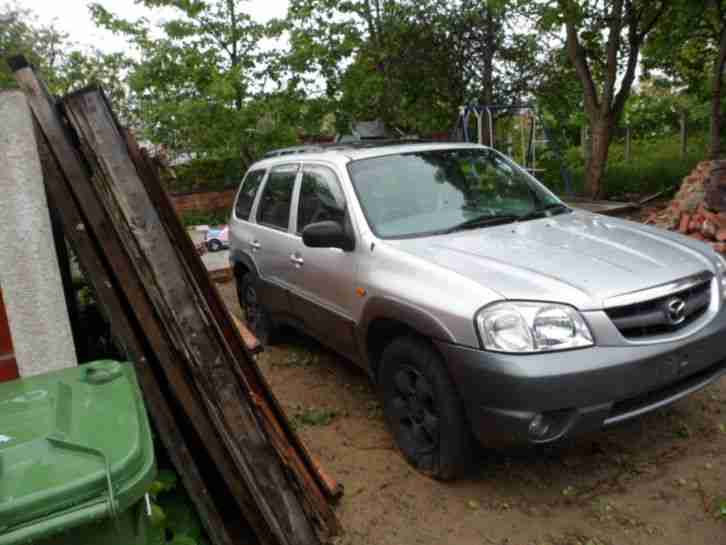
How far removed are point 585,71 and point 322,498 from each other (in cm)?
945

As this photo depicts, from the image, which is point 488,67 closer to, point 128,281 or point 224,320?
point 224,320

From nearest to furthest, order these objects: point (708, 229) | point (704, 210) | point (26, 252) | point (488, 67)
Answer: point (26, 252), point (708, 229), point (704, 210), point (488, 67)

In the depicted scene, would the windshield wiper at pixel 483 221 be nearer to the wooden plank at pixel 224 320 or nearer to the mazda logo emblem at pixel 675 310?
the mazda logo emblem at pixel 675 310

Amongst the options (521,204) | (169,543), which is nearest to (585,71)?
(521,204)

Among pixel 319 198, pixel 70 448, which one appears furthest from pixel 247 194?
pixel 70 448

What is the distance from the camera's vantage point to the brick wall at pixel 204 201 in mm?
13984

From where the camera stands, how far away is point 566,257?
3072 mm

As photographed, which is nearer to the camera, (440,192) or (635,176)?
(440,192)

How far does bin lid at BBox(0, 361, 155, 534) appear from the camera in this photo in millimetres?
1215

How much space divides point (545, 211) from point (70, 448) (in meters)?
3.34

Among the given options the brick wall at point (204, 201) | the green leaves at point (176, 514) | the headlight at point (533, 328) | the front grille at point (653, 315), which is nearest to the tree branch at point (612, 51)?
the front grille at point (653, 315)

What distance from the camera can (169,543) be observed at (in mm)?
2279

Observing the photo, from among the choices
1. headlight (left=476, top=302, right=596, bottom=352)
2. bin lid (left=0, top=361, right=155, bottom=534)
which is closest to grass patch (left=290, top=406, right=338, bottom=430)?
headlight (left=476, top=302, right=596, bottom=352)

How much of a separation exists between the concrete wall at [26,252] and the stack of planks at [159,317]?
0.16 m
